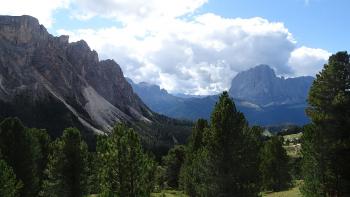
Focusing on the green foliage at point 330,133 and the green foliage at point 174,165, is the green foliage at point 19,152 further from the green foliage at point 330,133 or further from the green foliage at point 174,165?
the green foliage at point 174,165

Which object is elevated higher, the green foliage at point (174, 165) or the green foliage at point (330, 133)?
the green foliage at point (330, 133)

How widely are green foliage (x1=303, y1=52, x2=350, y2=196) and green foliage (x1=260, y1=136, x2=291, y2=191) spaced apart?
141ft

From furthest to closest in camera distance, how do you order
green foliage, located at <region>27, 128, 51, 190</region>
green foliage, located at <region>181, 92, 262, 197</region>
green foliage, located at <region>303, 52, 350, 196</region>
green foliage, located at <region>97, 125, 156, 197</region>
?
green foliage, located at <region>27, 128, 51, 190</region> < green foliage, located at <region>181, 92, 262, 197</region> < green foliage, located at <region>97, 125, 156, 197</region> < green foliage, located at <region>303, 52, 350, 196</region>

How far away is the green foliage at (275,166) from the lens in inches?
3351

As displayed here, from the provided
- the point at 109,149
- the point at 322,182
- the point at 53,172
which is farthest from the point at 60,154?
the point at 322,182

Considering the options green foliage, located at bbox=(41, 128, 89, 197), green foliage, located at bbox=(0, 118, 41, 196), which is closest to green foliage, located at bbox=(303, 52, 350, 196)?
green foliage, located at bbox=(41, 128, 89, 197)

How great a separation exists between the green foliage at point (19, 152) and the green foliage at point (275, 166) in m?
44.2

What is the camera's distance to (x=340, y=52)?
4266 cm

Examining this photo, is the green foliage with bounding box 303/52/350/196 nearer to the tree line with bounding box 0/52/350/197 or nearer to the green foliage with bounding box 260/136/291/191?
the tree line with bounding box 0/52/350/197

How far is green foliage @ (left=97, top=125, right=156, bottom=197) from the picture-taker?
41438mm

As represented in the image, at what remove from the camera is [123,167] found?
4150cm

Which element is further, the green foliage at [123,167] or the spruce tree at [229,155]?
the spruce tree at [229,155]

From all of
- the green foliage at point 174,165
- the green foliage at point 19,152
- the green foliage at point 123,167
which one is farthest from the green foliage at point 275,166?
the green foliage at point 123,167

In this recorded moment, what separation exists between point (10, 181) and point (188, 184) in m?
30.2
